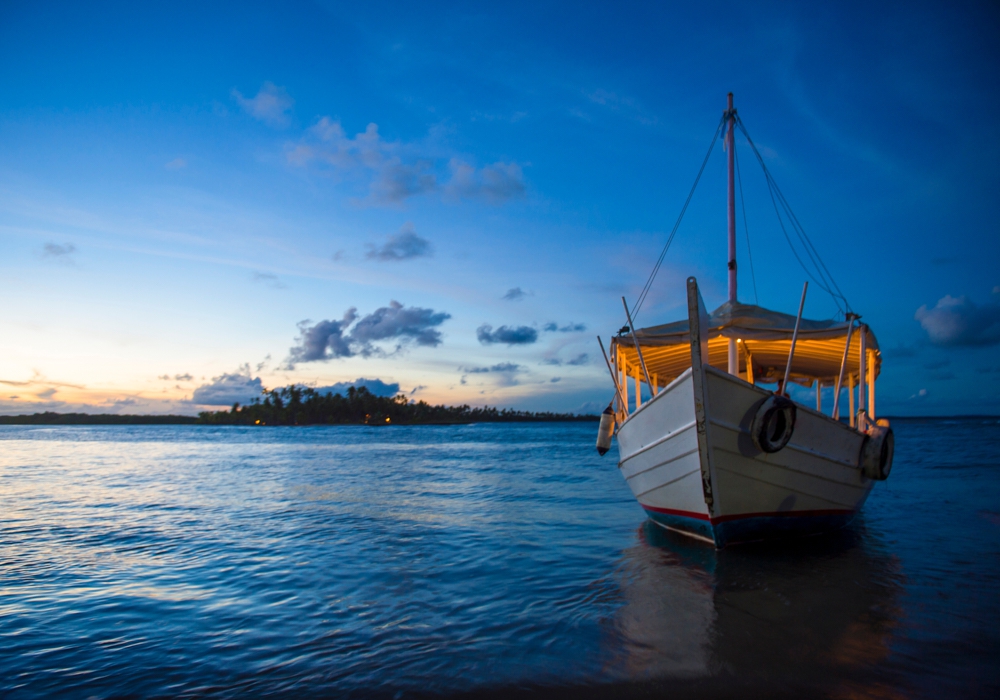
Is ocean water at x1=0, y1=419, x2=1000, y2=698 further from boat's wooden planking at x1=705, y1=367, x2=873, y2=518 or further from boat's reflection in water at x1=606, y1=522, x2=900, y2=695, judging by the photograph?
boat's wooden planking at x1=705, y1=367, x2=873, y2=518

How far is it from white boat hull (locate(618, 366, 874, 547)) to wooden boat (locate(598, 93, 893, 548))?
2cm

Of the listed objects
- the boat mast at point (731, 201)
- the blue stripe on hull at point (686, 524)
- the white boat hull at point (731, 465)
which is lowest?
the blue stripe on hull at point (686, 524)

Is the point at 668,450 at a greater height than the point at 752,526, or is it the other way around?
the point at 668,450

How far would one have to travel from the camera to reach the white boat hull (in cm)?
734

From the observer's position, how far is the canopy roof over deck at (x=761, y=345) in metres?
9.51

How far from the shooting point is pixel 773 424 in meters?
7.49

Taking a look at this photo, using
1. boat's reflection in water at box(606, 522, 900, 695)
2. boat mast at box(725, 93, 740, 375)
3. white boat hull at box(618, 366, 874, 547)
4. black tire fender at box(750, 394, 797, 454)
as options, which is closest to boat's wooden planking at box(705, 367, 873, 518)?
white boat hull at box(618, 366, 874, 547)

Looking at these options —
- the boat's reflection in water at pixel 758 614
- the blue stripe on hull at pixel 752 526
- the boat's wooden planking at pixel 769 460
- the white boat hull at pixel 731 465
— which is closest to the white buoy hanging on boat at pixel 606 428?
the white boat hull at pixel 731 465

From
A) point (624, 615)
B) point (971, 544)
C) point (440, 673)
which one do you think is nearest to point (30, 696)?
point (440, 673)

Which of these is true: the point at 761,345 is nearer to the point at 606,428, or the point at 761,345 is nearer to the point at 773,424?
the point at 606,428

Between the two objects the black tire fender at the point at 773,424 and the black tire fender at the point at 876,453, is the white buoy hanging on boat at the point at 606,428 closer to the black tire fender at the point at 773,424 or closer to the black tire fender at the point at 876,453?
the black tire fender at the point at 773,424

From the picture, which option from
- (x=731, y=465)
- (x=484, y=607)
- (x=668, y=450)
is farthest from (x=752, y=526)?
(x=484, y=607)

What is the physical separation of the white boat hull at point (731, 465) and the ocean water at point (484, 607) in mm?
588

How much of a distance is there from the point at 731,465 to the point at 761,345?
543cm
